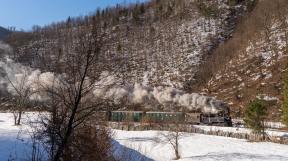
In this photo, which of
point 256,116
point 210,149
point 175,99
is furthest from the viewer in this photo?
point 175,99

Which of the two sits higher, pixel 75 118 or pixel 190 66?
pixel 190 66

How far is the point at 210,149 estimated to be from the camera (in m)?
33.2

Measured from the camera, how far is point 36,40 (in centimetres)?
11006

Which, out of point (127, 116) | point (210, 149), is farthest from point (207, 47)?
point (210, 149)

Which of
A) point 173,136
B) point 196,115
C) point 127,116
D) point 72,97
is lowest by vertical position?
point 173,136

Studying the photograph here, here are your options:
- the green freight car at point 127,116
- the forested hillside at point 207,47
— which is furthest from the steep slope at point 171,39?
the green freight car at point 127,116

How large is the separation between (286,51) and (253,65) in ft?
19.8

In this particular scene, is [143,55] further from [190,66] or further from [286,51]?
[286,51]

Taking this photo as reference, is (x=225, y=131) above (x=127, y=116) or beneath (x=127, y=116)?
beneath

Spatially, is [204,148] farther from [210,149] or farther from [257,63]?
[257,63]

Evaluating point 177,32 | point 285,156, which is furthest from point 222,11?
point 285,156

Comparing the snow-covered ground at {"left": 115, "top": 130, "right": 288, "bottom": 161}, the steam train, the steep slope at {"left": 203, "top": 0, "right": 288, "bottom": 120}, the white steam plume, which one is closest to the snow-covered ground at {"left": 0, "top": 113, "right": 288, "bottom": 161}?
the snow-covered ground at {"left": 115, "top": 130, "right": 288, "bottom": 161}

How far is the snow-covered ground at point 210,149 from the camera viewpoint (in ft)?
96.8

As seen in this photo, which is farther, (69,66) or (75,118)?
(75,118)
